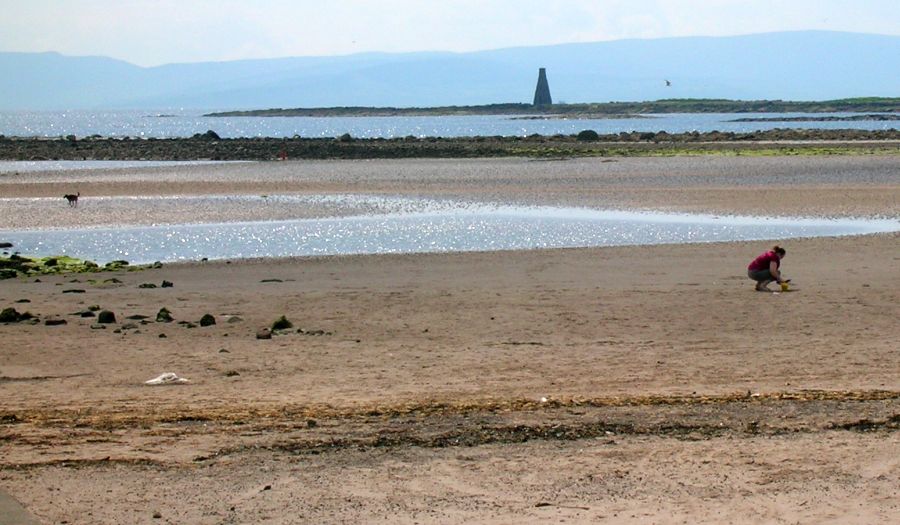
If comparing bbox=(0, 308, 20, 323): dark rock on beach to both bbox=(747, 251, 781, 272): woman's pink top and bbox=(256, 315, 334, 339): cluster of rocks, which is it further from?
bbox=(747, 251, 781, 272): woman's pink top

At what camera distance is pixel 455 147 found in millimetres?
62125

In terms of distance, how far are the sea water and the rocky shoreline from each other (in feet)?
89.4

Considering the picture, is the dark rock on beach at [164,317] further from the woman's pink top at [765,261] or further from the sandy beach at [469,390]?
the woman's pink top at [765,261]

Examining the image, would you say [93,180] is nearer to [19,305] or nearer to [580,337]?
[19,305]

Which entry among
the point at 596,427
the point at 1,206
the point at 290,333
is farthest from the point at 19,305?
the point at 1,206

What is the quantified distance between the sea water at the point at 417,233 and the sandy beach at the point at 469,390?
1.69 m

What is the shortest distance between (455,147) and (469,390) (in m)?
51.7

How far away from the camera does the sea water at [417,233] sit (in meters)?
24.0

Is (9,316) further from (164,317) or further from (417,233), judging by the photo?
(417,233)

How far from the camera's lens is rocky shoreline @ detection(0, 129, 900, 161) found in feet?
190

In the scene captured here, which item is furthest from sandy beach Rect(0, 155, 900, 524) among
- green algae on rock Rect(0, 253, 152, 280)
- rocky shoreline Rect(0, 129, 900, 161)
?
rocky shoreline Rect(0, 129, 900, 161)

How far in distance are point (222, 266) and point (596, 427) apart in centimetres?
1301

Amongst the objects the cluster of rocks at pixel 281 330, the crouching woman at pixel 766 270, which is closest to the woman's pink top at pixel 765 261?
the crouching woman at pixel 766 270

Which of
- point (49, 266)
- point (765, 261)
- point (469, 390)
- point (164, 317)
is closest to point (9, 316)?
point (164, 317)
